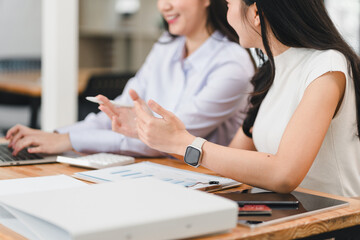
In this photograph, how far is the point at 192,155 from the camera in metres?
1.22

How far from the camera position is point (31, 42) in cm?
635

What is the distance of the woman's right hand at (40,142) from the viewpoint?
64.5 inches

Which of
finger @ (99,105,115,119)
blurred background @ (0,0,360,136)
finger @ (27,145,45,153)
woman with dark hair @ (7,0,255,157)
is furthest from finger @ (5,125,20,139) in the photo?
blurred background @ (0,0,360,136)

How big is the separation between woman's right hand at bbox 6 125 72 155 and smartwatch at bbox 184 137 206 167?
59cm

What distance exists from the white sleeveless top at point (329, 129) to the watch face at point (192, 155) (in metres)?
0.28

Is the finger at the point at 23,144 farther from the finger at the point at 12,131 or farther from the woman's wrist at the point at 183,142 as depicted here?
the woman's wrist at the point at 183,142

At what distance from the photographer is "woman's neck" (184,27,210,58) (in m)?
1.97

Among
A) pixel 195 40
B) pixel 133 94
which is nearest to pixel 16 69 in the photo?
pixel 195 40

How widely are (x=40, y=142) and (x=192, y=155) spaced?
640 millimetres

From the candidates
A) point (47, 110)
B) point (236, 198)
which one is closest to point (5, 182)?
point (236, 198)

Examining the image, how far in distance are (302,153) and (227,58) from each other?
74 cm

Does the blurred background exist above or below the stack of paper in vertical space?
above

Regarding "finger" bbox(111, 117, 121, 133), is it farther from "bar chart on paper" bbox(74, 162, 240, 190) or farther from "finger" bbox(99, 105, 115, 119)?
"bar chart on paper" bbox(74, 162, 240, 190)

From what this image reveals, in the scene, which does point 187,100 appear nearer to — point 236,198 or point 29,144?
point 29,144
